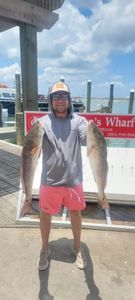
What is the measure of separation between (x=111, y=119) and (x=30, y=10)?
3.02 metres

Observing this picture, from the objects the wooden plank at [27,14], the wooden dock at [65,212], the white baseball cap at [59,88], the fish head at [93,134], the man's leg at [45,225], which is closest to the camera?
the fish head at [93,134]

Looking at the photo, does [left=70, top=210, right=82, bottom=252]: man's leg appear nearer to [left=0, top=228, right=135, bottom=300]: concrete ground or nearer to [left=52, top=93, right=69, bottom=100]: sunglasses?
[left=0, top=228, right=135, bottom=300]: concrete ground

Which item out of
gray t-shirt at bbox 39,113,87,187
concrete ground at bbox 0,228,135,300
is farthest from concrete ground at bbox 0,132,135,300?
gray t-shirt at bbox 39,113,87,187

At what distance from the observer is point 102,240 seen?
3.01 m

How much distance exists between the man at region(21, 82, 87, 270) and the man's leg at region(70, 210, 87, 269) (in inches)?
5.5

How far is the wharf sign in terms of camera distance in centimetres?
345

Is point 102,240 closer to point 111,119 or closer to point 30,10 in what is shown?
point 111,119

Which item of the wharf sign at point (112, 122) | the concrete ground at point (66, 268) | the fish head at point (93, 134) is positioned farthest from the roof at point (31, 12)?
the concrete ground at point (66, 268)

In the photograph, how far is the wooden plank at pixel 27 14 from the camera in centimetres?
462

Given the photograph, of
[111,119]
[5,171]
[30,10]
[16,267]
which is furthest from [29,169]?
[30,10]

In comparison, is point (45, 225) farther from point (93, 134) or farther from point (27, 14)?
point (27, 14)

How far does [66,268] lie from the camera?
2.55 metres

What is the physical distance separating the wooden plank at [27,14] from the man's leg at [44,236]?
150 inches

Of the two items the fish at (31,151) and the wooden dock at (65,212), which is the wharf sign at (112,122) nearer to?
the wooden dock at (65,212)
